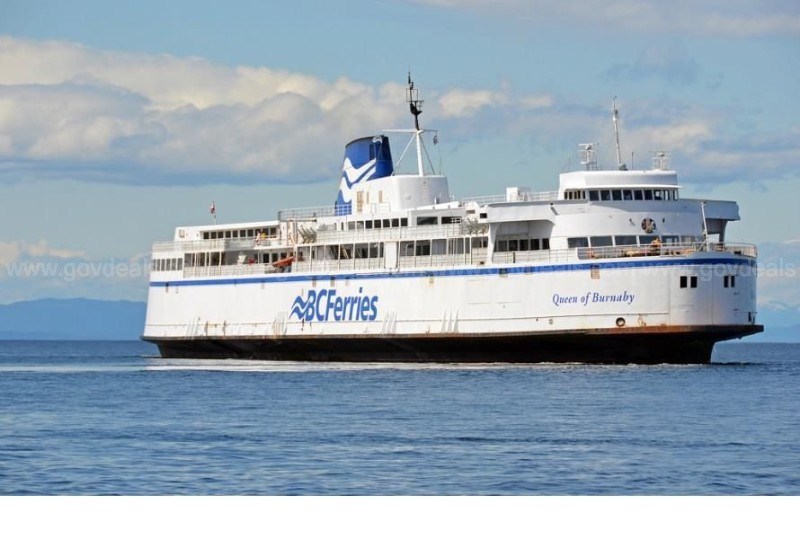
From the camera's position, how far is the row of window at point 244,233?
69.1 metres

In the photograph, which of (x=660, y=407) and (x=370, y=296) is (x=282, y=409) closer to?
(x=660, y=407)

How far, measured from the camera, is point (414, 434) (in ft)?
107

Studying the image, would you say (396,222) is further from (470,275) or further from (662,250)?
(662,250)

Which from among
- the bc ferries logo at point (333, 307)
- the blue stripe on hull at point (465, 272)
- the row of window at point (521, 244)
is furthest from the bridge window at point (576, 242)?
the bc ferries logo at point (333, 307)

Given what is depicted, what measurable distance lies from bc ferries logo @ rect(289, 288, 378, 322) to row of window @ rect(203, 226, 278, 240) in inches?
179

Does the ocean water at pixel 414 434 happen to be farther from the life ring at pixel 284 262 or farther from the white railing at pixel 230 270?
the white railing at pixel 230 270

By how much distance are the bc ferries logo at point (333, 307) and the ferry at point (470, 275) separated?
66 millimetres

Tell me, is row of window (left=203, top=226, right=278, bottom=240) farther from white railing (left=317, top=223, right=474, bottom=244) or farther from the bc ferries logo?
the bc ferries logo

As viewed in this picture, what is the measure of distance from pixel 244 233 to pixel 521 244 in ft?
57.3

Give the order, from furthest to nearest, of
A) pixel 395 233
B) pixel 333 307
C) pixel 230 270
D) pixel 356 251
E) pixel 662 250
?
pixel 230 270 < pixel 356 251 < pixel 333 307 < pixel 395 233 < pixel 662 250

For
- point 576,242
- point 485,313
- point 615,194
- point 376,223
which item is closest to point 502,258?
point 485,313

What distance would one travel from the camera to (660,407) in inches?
1517

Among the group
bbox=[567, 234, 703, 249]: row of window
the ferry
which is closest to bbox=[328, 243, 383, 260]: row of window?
the ferry

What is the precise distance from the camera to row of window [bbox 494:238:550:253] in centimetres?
5656
